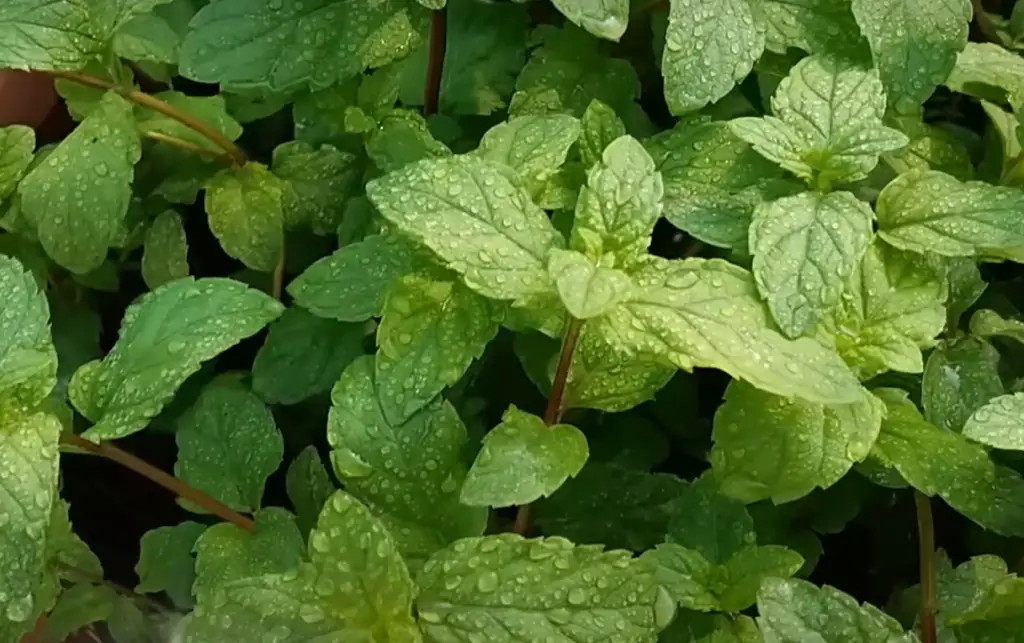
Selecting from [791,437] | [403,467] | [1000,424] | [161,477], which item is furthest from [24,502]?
[1000,424]

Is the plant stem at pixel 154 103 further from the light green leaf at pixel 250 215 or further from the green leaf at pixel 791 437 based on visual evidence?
the green leaf at pixel 791 437

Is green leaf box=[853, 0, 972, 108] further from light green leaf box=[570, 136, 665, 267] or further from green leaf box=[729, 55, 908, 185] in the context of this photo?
light green leaf box=[570, 136, 665, 267]

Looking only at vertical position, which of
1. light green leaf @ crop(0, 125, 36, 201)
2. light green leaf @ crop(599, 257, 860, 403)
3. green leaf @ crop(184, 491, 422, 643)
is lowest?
green leaf @ crop(184, 491, 422, 643)

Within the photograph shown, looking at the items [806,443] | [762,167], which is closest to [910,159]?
[762,167]

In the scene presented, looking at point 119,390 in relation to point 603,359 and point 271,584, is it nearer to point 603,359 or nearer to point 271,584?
point 271,584

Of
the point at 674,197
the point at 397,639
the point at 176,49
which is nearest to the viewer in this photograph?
the point at 397,639

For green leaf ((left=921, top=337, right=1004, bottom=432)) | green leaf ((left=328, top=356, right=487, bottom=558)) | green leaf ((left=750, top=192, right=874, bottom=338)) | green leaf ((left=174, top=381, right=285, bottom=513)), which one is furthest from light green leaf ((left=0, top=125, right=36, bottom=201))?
green leaf ((left=921, top=337, right=1004, bottom=432))

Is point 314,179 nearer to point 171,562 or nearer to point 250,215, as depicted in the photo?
point 250,215
